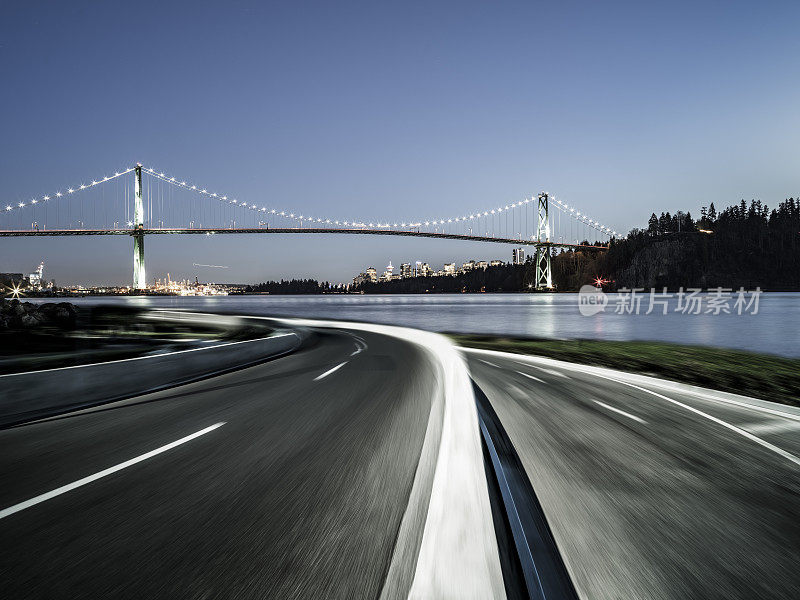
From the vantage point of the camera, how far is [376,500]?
406 centimetres

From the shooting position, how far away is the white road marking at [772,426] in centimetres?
671

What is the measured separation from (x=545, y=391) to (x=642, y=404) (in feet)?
6.03

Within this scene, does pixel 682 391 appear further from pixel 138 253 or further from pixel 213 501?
pixel 138 253

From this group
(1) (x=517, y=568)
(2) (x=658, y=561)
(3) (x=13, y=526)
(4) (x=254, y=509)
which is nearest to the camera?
(1) (x=517, y=568)

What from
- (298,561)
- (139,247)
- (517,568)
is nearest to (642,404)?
(517,568)

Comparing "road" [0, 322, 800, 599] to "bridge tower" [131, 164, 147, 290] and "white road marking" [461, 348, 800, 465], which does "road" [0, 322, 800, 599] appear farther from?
"bridge tower" [131, 164, 147, 290]

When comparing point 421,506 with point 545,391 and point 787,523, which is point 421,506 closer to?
point 787,523

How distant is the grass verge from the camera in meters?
12.1

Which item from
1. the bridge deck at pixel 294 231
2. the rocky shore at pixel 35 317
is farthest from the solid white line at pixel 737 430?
the bridge deck at pixel 294 231

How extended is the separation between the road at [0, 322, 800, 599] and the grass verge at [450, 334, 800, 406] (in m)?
4.66

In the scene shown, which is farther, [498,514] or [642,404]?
[642,404]

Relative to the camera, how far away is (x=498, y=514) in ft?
12.1

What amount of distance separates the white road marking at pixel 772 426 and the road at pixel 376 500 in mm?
61

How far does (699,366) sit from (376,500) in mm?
15585
